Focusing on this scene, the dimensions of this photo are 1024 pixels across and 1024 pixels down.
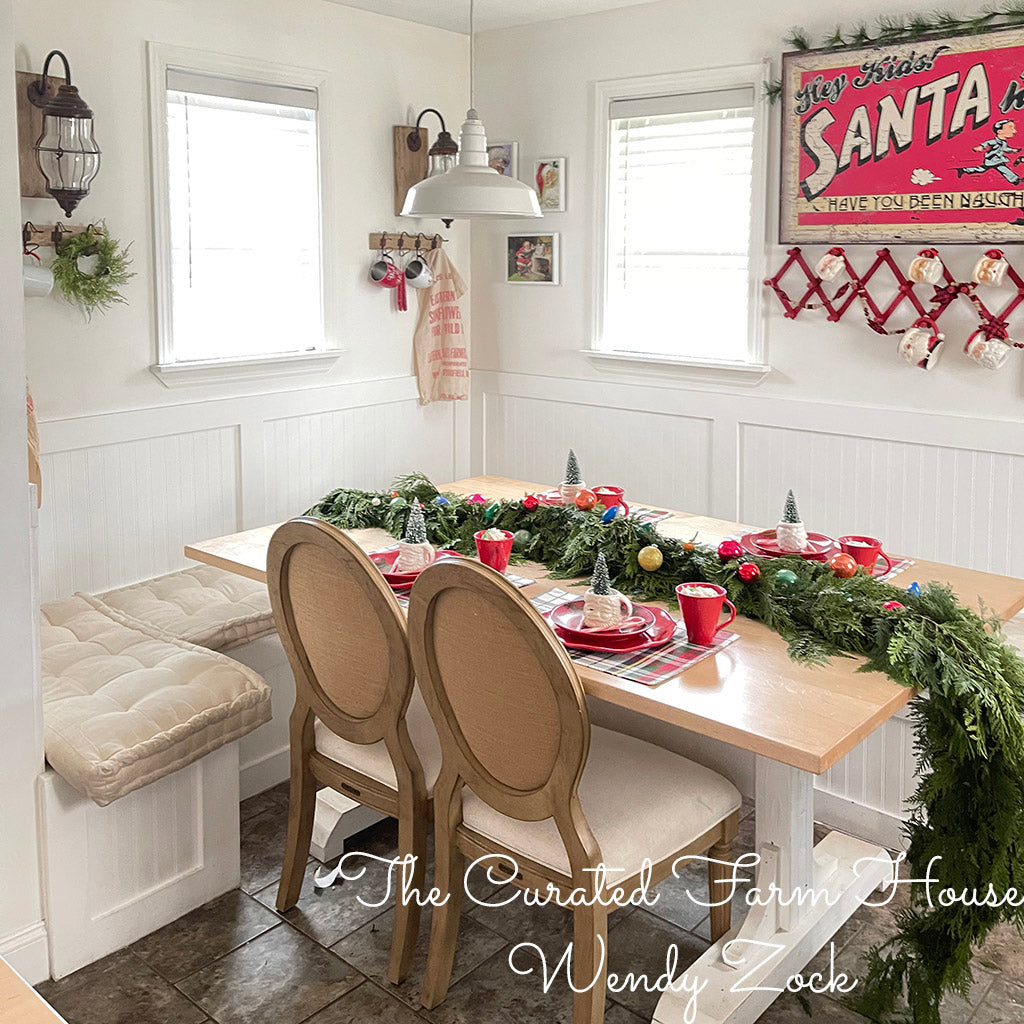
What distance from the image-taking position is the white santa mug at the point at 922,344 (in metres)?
3.63

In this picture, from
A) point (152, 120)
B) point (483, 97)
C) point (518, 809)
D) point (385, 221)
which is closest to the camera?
point (518, 809)

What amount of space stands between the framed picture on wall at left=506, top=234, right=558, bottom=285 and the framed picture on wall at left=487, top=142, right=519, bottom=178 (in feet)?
0.90

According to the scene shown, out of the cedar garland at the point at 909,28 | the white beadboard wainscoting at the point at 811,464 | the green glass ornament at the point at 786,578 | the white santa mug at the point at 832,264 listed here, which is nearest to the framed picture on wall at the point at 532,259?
the white beadboard wainscoting at the point at 811,464

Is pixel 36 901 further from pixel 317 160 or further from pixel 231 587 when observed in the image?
pixel 317 160

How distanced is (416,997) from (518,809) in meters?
0.54

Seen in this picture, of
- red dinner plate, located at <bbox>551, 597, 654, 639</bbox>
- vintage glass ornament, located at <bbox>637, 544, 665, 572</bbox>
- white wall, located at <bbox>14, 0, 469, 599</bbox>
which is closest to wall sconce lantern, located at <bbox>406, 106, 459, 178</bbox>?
white wall, located at <bbox>14, 0, 469, 599</bbox>

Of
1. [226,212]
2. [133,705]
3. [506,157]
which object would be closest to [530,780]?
[133,705]

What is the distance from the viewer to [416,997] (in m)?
2.20

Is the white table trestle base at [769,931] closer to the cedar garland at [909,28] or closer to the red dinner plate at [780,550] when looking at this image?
the red dinner plate at [780,550]

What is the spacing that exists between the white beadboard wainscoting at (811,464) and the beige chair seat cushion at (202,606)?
103 cm

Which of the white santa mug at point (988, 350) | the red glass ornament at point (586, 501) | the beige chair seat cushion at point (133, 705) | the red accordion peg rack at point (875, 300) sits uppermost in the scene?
the red accordion peg rack at point (875, 300)

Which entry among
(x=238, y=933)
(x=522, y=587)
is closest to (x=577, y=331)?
(x=522, y=587)

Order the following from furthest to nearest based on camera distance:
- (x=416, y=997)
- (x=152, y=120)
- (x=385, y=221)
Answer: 1. (x=385, y=221)
2. (x=152, y=120)
3. (x=416, y=997)

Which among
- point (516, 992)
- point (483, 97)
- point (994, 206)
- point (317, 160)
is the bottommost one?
point (516, 992)
